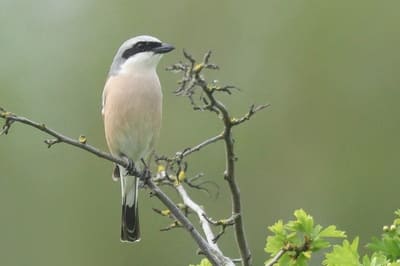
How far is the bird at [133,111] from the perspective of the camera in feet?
14.4

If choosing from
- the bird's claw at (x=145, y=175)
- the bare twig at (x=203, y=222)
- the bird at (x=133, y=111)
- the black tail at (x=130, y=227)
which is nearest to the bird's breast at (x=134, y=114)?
the bird at (x=133, y=111)

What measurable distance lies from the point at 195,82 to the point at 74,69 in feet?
30.0

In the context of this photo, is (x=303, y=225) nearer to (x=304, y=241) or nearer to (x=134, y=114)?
(x=304, y=241)

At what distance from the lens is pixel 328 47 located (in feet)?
33.1

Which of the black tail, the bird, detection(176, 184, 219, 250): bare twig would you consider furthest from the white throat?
detection(176, 184, 219, 250): bare twig

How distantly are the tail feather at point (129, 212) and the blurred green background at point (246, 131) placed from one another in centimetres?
330

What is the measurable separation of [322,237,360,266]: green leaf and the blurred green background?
16.4ft

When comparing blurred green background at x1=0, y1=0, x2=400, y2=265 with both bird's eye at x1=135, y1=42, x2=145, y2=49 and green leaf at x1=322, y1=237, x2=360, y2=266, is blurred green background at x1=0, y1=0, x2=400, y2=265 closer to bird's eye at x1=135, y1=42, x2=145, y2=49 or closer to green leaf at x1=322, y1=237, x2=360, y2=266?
bird's eye at x1=135, y1=42, x2=145, y2=49

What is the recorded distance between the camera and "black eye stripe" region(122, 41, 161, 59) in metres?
4.60

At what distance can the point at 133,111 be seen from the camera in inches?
173

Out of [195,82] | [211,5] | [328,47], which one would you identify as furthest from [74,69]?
[195,82]

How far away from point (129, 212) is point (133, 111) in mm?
479

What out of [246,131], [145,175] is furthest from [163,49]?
[246,131]

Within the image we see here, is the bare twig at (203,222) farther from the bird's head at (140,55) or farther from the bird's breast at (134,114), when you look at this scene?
the bird's head at (140,55)
